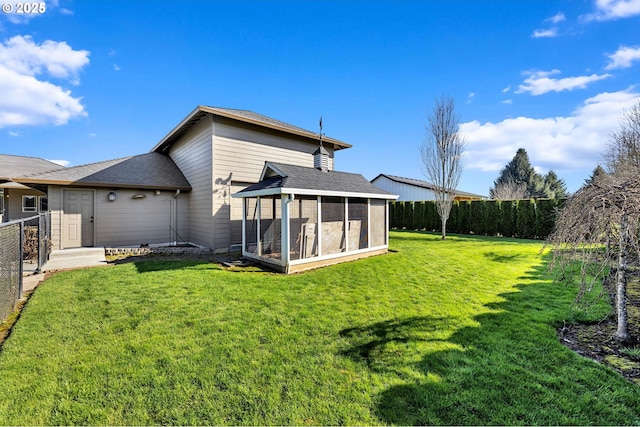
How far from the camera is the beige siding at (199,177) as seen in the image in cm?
906

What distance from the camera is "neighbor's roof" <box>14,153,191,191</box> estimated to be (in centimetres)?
866

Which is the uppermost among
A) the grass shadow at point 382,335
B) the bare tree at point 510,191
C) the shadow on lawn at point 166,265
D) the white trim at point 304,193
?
the bare tree at point 510,191

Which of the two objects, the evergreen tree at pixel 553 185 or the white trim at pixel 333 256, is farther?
the evergreen tree at pixel 553 185

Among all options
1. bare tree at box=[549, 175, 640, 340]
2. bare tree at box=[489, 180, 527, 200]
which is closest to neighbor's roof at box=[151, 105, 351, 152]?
bare tree at box=[549, 175, 640, 340]

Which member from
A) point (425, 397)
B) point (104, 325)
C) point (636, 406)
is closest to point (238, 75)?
point (104, 325)

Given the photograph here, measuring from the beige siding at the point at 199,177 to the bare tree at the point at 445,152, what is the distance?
11.6 meters

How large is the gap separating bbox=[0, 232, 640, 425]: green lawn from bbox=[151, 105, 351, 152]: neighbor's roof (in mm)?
5860

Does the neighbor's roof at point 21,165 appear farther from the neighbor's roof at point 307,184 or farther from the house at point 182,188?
the neighbor's roof at point 307,184

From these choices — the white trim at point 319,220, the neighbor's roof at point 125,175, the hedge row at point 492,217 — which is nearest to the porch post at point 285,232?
the white trim at point 319,220

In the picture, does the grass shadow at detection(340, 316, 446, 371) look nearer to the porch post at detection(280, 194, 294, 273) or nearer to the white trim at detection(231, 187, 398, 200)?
the porch post at detection(280, 194, 294, 273)

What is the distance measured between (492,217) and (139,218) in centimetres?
1791

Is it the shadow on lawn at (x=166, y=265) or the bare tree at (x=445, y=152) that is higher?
the bare tree at (x=445, y=152)

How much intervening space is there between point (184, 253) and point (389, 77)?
10391 mm

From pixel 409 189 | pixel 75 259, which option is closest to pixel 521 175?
pixel 409 189
